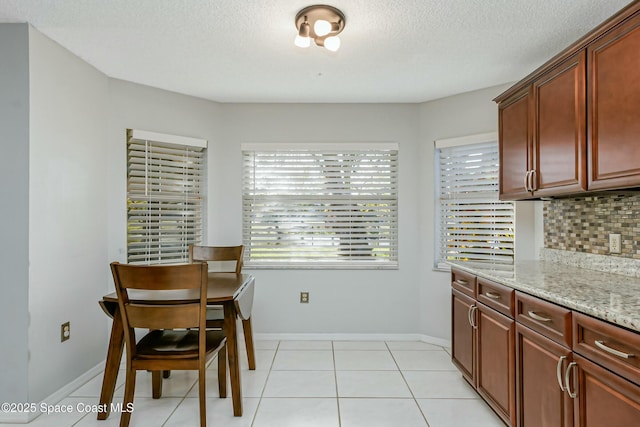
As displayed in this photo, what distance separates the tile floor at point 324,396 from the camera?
2094 mm

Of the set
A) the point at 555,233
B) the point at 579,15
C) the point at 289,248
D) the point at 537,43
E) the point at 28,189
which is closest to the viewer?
the point at 579,15

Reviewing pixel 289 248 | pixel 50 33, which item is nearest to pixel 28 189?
pixel 50 33

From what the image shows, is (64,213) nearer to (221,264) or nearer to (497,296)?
(221,264)

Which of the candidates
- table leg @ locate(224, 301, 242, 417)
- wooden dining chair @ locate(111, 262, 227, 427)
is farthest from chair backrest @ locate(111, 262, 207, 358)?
table leg @ locate(224, 301, 242, 417)

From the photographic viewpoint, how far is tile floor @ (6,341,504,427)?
2.09m

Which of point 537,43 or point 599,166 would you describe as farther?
point 537,43

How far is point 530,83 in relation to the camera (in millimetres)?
2174

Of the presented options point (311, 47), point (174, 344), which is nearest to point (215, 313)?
point (174, 344)

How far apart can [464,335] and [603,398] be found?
121 centimetres

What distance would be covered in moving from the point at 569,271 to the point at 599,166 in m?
0.76

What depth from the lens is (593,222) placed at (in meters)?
2.22

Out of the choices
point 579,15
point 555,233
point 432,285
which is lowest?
point 432,285

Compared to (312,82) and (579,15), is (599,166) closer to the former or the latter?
(579,15)

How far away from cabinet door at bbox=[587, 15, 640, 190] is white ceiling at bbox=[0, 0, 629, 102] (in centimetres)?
48
